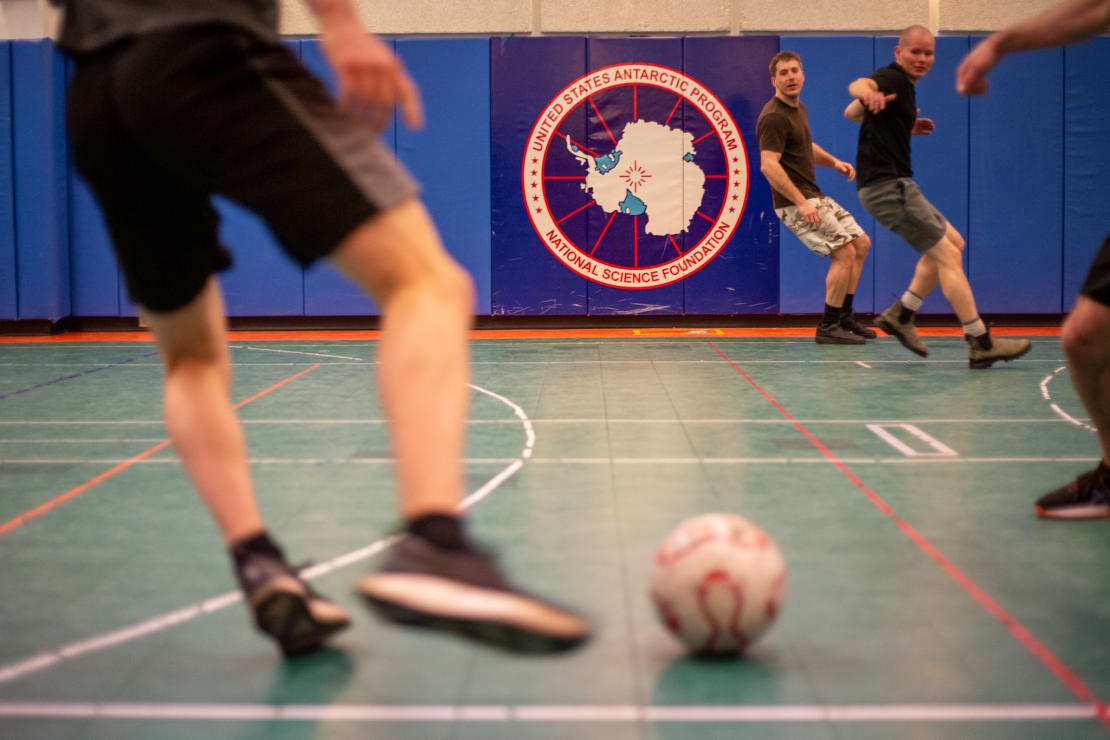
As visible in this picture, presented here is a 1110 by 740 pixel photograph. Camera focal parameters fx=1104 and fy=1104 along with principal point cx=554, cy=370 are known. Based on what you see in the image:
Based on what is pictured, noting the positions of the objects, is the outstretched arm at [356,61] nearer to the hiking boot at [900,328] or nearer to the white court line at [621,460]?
the white court line at [621,460]

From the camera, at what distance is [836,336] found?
830 centimetres

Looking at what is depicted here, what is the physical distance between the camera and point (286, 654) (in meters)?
2.08

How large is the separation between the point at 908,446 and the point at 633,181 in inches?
245

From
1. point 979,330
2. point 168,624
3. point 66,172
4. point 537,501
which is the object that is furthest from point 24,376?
point 979,330

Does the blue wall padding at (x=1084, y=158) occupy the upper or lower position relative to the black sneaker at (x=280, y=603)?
upper

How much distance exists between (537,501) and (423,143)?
726 cm

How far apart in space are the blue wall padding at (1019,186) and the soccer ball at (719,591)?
29.1ft

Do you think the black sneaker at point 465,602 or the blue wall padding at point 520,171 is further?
the blue wall padding at point 520,171

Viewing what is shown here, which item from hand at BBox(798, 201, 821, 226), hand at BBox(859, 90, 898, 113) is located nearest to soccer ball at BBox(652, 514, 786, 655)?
hand at BBox(859, 90, 898, 113)

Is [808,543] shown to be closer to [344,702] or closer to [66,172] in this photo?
[344,702]

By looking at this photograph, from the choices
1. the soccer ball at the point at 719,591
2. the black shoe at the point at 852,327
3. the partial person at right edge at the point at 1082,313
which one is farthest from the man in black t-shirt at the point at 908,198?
the soccer ball at the point at 719,591

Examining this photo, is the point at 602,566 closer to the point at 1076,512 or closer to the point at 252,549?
the point at 252,549

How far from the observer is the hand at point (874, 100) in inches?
249

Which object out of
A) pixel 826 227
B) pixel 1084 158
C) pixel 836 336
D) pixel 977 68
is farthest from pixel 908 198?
pixel 1084 158
